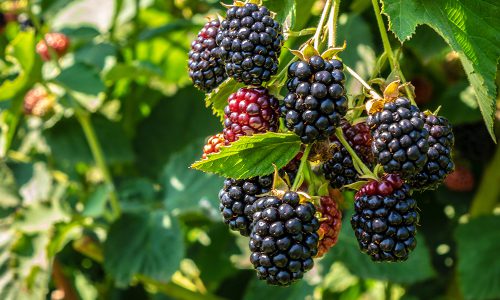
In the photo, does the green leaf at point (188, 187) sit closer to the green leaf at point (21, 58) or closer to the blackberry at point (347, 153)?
the green leaf at point (21, 58)

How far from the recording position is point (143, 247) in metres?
2.61

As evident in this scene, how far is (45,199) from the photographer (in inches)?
116

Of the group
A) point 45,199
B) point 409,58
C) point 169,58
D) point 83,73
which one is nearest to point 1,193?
point 45,199

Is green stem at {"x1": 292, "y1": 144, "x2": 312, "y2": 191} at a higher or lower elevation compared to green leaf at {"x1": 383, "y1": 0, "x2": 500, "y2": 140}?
lower

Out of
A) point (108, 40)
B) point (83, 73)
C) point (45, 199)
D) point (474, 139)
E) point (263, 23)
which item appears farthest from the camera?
point (108, 40)

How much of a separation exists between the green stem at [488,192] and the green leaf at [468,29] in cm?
122

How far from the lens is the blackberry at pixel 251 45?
1.38 meters

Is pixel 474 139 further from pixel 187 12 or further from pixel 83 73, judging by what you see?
pixel 187 12

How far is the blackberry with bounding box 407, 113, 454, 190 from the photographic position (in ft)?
4.51

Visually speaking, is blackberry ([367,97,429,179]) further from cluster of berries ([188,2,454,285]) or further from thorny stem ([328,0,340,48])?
thorny stem ([328,0,340,48])

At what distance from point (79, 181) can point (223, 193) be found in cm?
211

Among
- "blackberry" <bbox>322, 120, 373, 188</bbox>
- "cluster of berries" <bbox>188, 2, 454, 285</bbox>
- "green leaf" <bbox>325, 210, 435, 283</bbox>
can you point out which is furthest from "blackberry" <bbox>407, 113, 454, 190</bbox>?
"green leaf" <bbox>325, 210, 435, 283</bbox>

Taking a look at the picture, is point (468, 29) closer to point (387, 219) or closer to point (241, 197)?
point (387, 219)

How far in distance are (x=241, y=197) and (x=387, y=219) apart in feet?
0.91
